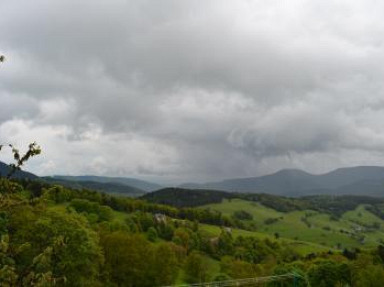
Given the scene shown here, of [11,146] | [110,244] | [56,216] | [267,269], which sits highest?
[11,146]

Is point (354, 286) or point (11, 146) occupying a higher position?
point (11, 146)

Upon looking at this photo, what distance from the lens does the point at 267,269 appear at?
15650cm

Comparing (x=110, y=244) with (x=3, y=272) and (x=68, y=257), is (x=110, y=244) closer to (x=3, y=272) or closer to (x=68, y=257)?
(x=68, y=257)

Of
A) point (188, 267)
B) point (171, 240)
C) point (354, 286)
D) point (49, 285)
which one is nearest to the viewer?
point (49, 285)

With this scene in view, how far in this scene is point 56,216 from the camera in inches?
3199

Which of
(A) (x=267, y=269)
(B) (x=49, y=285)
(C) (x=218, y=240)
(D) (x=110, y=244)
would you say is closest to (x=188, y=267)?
(A) (x=267, y=269)

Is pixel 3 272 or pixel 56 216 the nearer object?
pixel 3 272

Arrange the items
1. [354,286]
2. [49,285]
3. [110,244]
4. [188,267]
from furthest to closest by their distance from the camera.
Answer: [188,267]
[354,286]
[110,244]
[49,285]

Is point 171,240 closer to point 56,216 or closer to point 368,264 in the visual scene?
point 368,264

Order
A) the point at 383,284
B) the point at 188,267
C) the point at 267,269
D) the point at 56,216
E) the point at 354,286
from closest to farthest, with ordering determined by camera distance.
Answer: the point at 56,216 → the point at 383,284 → the point at 354,286 → the point at 188,267 → the point at 267,269

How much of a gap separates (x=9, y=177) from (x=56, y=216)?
247ft

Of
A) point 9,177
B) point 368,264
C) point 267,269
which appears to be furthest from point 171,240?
point 9,177

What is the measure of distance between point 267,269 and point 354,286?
4354 centimetres

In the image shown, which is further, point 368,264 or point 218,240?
point 218,240
